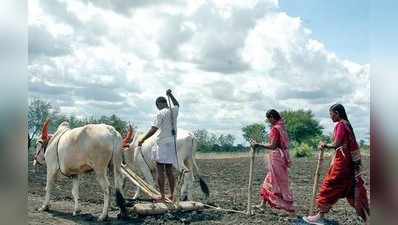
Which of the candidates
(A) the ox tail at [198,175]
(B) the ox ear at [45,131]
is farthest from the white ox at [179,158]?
(B) the ox ear at [45,131]

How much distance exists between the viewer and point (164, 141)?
666 centimetres

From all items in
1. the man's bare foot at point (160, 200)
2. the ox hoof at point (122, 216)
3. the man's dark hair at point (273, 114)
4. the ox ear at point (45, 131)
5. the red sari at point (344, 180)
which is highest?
the man's dark hair at point (273, 114)

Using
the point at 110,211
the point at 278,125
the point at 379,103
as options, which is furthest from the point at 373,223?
the point at 110,211

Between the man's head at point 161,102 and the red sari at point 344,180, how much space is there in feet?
6.51

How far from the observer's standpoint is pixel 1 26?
4.16 m

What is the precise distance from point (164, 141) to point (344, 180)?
220cm

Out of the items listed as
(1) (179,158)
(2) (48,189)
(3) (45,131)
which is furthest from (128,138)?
(2) (48,189)

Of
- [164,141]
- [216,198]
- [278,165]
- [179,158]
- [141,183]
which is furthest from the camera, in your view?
[216,198]

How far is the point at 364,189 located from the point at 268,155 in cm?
118

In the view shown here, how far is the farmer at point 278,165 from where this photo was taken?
6113 millimetres

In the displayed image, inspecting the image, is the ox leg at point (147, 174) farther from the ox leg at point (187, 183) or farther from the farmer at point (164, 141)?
the farmer at point (164, 141)

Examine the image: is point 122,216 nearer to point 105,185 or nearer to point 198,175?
point 105,185

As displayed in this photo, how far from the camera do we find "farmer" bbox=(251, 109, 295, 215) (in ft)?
20.1

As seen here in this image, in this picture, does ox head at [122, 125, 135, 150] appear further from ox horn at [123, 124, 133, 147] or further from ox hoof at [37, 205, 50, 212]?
ox hoof at [37, 205, 50, 212]
